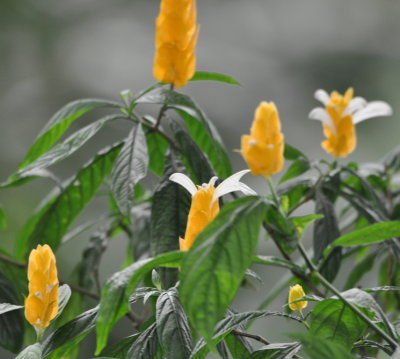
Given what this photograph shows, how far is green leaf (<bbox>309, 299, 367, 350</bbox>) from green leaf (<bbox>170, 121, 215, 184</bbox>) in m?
0.27

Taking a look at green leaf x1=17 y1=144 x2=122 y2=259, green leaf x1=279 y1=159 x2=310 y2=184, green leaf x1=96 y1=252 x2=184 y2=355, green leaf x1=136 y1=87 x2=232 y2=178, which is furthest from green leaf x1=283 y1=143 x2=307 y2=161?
green leaf x1=96 y1=252 x2=184 y2=355

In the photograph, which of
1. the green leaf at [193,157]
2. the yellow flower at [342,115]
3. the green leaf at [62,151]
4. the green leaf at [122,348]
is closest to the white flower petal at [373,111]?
the yellow flower at [342,115]

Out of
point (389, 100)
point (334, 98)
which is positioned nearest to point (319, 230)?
point (334, 98)

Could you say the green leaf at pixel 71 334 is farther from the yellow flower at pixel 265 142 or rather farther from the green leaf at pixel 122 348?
the yellow flower at pixel 265 142

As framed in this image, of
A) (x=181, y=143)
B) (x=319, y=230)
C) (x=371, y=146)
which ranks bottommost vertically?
(x=371, y=146)

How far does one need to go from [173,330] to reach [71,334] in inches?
3.9

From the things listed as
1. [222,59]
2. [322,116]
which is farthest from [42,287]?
[222,59]

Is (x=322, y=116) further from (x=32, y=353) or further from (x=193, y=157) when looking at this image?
(x=32, y=353)

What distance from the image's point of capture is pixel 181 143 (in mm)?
833

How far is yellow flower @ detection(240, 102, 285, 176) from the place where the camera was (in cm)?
51

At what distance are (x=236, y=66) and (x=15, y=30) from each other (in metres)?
0.99

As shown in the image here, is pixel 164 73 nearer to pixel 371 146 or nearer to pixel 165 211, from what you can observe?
pixel 165 211

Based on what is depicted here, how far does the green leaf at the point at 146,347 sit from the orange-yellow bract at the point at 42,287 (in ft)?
0.28

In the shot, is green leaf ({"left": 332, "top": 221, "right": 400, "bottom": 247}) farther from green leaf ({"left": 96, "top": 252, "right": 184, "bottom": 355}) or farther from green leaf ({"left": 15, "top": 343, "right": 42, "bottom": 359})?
green leaf ({"left": 15, "top": 343, "right": 42, "bottom": 359})
